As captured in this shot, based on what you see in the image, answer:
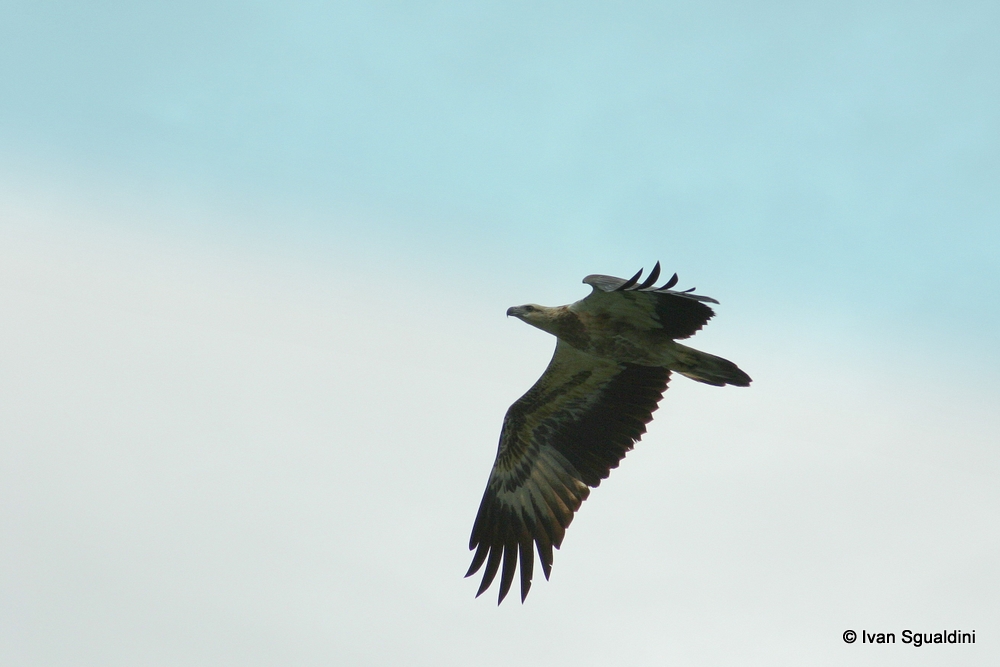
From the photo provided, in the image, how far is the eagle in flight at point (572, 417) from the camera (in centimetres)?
1201

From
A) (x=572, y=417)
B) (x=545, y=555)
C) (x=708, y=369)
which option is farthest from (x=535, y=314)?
(x=545, y=555)

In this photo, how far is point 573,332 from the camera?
40.5 ft

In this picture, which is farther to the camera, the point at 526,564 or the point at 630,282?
the point at 526,564

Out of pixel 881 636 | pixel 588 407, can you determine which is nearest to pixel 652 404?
pixel 588 407

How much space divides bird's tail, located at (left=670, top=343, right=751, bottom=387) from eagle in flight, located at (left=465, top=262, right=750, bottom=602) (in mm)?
12

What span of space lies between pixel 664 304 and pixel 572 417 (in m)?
2.50

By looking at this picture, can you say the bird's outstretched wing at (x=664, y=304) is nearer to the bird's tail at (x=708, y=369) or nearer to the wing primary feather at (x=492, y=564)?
the bird's tail at (x=708, y=369)

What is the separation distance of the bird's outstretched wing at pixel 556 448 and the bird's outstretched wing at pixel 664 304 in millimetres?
1054

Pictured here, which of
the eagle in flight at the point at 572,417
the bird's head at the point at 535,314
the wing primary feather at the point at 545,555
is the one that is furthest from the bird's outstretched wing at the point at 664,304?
the wing primary feather at the point at 545,555

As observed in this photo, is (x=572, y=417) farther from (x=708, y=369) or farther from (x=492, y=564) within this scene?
(x=708, y=369)

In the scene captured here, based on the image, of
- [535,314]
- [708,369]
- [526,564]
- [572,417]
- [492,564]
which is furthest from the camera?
[572,417]

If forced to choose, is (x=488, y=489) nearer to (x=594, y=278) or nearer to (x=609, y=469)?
(x=609, y=469)

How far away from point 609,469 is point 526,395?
4.62ft

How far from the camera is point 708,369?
38.9ft
